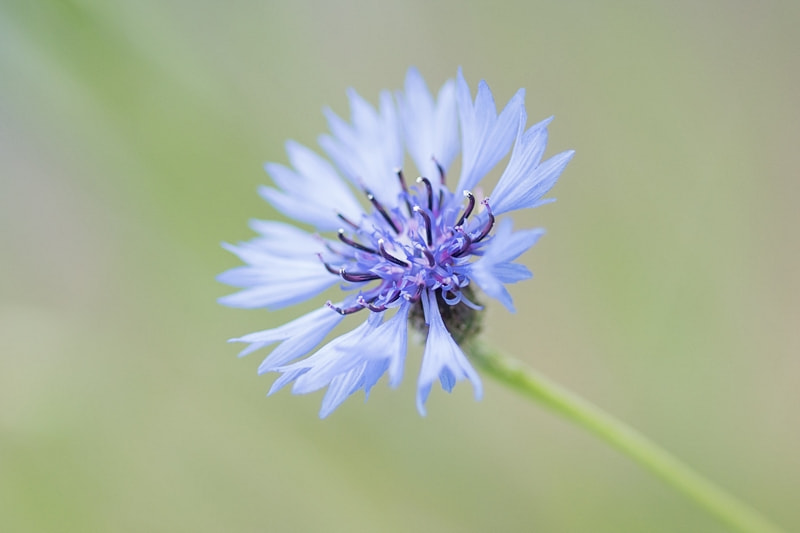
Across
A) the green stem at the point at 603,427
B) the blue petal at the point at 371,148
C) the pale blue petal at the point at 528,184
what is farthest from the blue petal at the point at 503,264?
the blue petal at the point at 371,148

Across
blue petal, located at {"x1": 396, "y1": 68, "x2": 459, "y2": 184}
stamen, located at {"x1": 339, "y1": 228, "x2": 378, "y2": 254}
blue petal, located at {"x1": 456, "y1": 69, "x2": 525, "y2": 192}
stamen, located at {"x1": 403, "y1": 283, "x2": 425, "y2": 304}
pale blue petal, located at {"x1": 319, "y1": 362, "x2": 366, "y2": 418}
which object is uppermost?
blue petal, located at {"x1": 396, "y1": 68, "x2": 459, "y2": 184}

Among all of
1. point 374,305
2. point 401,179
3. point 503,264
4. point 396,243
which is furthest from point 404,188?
point 503,264

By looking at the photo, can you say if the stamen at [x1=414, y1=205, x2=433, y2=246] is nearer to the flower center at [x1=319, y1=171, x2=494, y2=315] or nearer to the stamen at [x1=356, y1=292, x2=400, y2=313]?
the flower center at [x1=319, y1=171, x2=494, y2=315]

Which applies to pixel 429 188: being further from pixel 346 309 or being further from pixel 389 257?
pixel 346 309

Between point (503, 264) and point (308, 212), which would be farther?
point (308, 212)

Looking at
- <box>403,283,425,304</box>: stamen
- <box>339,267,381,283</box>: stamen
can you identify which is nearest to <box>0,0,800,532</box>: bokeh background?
<box>339,267,381,283</box>: stamen

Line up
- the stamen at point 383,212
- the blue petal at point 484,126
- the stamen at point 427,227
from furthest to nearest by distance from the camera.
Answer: the stamen at point 383,212
the stamen at point 427,227
the blue petal at point 484,126

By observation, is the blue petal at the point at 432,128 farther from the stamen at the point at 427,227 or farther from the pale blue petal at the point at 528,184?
the pale blue petal at the point at 528,184

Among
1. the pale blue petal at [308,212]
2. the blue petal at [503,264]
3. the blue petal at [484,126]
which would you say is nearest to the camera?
the blue petal at [503,264]
